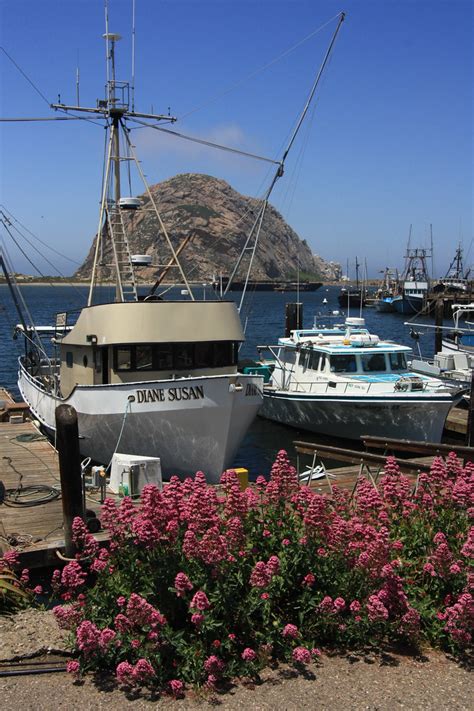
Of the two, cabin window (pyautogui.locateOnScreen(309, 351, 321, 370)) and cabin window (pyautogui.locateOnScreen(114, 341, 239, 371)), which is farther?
cabin window (pyautogui.locateOnScreen(309, 351, 321, 370))

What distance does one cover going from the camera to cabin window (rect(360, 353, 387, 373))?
2483cm

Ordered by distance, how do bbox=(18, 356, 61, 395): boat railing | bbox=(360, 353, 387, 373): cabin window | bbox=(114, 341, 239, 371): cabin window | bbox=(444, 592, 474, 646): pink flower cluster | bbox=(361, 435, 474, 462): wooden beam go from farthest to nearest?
bbox=(360, 353, 387, 373): cabin window
bbox=(18, 356, 61, 395): boat railing
bbox=(114, 341, 239, 371): cabin window
bbox=(361, 435, 474, 462): wooden beam
bbox=(444, 592, 474, 646): pink flower cluster

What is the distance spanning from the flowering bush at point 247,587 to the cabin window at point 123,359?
776 centimetres

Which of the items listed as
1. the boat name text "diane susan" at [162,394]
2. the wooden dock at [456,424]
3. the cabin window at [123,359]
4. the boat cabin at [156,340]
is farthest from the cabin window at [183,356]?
the wooden dock at [456,424]

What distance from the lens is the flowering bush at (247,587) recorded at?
23.8 feet

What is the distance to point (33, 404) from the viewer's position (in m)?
22.5

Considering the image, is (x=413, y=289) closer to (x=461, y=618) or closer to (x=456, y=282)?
(x=456, y=282)

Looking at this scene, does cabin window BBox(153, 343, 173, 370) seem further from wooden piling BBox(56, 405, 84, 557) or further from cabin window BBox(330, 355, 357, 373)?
cabin window BBox(330, 355, 357, 373)

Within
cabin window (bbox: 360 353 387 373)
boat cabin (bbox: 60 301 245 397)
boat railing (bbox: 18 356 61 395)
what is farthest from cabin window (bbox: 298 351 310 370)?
boat cabin (bbox: 60 301 245 397)

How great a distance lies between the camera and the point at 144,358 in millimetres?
16531

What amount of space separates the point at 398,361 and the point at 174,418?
12019 mm

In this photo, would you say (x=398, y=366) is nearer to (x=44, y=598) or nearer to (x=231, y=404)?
(x=231, y=404)

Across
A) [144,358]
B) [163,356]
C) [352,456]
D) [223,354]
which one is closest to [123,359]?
[144,358]

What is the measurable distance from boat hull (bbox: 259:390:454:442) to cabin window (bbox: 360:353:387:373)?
208 cm
